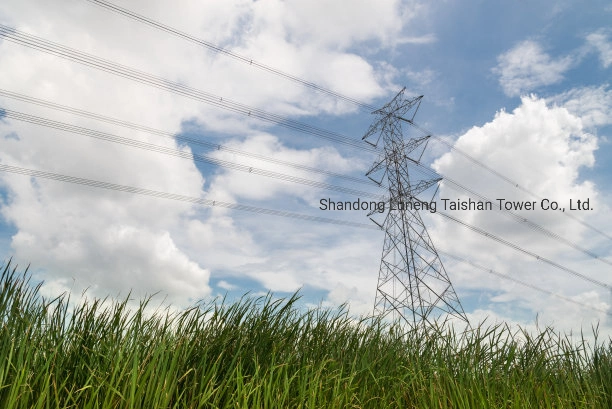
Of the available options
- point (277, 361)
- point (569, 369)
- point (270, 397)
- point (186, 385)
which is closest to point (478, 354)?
point (569, 369)

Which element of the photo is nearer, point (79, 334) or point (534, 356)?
point (79, 334)

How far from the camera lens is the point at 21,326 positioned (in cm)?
504

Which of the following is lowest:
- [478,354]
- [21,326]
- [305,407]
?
[305,407]

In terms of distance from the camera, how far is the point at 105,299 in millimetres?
5945

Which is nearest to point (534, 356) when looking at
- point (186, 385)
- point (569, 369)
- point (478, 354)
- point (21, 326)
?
point (569, 369)

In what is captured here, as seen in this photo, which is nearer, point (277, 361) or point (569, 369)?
point (277, 361)

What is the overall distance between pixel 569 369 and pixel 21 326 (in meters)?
7.41

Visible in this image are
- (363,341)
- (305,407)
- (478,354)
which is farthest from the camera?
(363,341)

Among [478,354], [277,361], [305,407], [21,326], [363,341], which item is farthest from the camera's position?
[363,341]

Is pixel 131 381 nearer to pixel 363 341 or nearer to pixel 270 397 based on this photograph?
pixel 270 397

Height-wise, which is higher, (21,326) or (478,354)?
(478,354)

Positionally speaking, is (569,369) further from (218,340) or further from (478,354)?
(218,340)

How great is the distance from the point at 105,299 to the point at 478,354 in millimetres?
5172

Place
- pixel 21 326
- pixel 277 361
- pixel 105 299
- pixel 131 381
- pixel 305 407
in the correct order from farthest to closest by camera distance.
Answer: pixel 277 361 → pixel 105 299 → pixel 305 407 → pixel 21 326 → pixel 131 381
